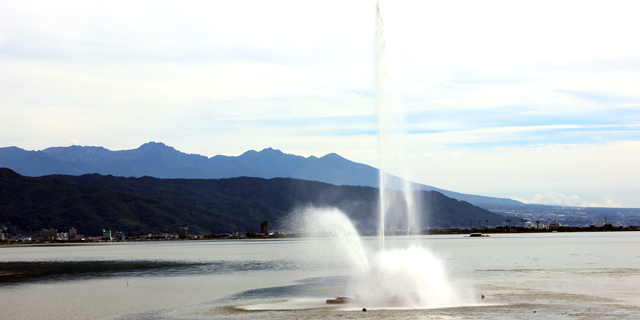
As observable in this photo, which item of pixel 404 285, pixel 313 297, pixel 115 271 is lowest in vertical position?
pixel 115 271

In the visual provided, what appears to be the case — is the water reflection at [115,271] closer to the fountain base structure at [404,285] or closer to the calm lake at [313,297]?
the calm lake at [313,297]

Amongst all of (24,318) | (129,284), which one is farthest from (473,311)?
(129,284)

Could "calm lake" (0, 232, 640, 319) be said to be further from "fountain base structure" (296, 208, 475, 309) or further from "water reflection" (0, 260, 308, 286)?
"water reflection" (0, 260, 308, 286)

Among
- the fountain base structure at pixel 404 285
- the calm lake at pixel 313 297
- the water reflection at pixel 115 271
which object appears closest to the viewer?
the calm lake at pixel 313 297

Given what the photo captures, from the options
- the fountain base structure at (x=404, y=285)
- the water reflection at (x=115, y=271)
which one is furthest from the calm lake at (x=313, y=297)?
the water reflection at (x=115, y=271)

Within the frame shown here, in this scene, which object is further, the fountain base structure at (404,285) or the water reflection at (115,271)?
the water reflection at (115,271)

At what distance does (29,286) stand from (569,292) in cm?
6380

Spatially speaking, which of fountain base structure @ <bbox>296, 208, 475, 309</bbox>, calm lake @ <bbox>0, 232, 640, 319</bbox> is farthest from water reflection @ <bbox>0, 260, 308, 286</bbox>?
fountain base structure @ <bbox>296, 208, 475, 309</bbox>

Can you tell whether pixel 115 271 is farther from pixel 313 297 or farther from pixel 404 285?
pixel 404 285

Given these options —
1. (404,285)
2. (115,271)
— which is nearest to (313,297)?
(404,285)

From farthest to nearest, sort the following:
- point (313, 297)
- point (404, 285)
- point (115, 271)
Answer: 1. point (115, 271)
2. point (313, 297)
3. point (404, 285)

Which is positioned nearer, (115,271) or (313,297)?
(313,297)

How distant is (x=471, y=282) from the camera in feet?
198

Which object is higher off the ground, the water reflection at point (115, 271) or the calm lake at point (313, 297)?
the calm lake at point (313, 297)
